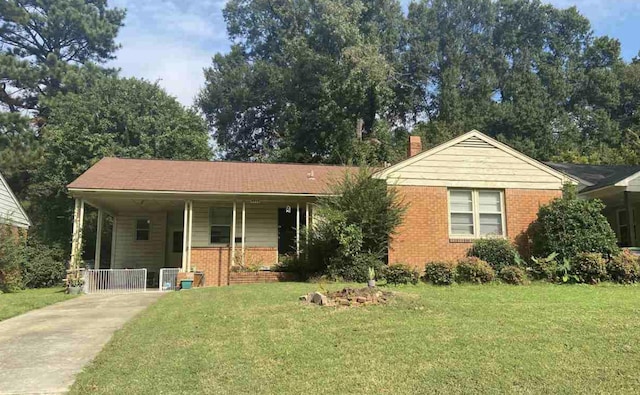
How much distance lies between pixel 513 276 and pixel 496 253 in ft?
5.22

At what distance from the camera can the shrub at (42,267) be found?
20172 millimetres

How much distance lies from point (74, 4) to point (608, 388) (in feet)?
148

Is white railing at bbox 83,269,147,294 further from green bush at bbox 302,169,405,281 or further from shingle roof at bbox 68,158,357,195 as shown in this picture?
green bush at bbox 302,169,405,281

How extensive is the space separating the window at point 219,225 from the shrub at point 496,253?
872 centimetres

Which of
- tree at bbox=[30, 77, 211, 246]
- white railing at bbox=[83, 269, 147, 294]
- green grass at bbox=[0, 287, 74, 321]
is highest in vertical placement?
tree at bbox=[30, 77, 211, 246]

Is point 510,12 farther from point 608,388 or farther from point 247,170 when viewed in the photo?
point 608,388

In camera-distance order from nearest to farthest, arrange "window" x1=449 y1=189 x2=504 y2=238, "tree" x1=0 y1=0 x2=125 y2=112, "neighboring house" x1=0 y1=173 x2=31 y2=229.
Answer: "window" x1=449 y1=189 x2=504 y2=238 → "neighboring house" x1=0 y1=173 x2=31 y2=229 → "tree" x1=0 y1=0 x2=125 y2=112

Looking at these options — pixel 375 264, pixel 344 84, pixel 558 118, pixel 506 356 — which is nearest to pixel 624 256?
pixel 375 264

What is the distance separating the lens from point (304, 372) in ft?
18.9

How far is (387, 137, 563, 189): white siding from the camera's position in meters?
16.7

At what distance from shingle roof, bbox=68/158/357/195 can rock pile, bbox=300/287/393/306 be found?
6.75 metres

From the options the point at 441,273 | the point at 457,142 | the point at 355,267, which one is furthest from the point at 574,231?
the point at 355,267

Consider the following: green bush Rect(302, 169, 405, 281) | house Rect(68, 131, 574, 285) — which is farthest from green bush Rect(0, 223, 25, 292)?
green bush Rect(302, 169, 405, 281)

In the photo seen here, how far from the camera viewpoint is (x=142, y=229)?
854 inches
